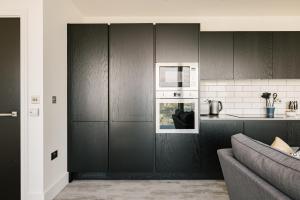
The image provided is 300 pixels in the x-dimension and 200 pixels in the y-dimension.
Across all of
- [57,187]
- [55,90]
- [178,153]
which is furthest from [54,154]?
[178,153]

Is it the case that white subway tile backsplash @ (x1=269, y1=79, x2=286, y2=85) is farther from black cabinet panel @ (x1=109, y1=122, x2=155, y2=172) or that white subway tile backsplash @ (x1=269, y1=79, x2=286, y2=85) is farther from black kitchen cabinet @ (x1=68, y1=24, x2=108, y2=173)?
black kitchen cabinet @ (x1=68, y1=24, x2=108, y2=173)

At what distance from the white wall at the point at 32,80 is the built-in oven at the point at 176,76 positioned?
1.55 m

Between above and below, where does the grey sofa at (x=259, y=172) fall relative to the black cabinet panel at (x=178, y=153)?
above

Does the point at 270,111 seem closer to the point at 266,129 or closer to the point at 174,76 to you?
the point at 266,129

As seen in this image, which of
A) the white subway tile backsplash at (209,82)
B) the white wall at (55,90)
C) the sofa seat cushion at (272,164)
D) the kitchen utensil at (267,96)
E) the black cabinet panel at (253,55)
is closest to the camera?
the sofa seat cushion at (272,164)

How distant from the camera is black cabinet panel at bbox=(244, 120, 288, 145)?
141 inches

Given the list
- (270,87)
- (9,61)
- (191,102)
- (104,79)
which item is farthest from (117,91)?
(270,87)

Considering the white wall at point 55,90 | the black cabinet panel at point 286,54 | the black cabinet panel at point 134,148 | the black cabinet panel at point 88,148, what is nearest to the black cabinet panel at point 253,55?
the black cabinet panel at point 286,54

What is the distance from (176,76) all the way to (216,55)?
0.73 meters

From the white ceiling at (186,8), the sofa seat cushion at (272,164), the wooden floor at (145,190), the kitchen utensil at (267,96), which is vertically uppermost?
the white ceiling at (186,8)

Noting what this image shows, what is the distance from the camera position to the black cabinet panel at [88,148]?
11.7 ft

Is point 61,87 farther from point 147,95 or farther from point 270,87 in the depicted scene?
point 270,87

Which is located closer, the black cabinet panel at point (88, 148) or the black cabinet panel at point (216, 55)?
the black cabinet panel at point (88, 148)

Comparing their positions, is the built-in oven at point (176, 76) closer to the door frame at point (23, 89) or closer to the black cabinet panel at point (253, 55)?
the black cabinet panel at point (253, 55)
